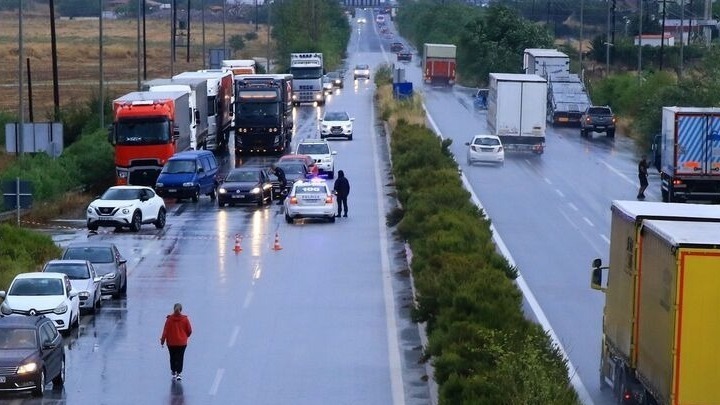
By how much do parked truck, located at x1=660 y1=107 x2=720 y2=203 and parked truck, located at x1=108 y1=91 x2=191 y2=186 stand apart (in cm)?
1814

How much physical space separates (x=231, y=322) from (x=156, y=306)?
2824mm

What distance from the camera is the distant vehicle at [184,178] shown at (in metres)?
53.6

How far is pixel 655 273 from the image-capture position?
17703 mm

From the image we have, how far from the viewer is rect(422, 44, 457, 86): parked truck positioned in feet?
416

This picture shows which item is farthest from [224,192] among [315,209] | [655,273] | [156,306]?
[655,273]

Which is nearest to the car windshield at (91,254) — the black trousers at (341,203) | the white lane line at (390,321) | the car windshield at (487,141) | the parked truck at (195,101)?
the white lane line at (390,321)

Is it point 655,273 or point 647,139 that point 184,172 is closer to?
point 647,139

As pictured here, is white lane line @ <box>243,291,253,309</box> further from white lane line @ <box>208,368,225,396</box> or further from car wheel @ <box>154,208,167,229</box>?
car wheel @ <box>154,208,167,229</box>

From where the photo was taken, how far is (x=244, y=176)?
174ft

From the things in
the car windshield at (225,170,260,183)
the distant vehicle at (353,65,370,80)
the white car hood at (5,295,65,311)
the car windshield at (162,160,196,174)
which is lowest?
the distant vehicle at (353,65,370,80)

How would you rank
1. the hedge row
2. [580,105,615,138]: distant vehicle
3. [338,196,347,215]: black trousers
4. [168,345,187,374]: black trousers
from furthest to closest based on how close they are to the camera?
1. [580,105,615,138]: distant vehicle
2. [338,196,347,215]: black trousers
3. [168,345,187,374]: black trousers
4. the hedge row

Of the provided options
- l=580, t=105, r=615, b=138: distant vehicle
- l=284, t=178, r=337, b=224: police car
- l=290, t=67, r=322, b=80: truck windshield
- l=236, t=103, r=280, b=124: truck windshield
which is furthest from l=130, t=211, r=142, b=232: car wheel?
l=290, t=67, r=322, b=80: truck windshield

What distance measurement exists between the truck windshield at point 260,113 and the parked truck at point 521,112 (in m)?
10.4

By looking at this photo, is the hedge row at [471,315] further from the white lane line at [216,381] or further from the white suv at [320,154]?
the white suv at [320,154]
